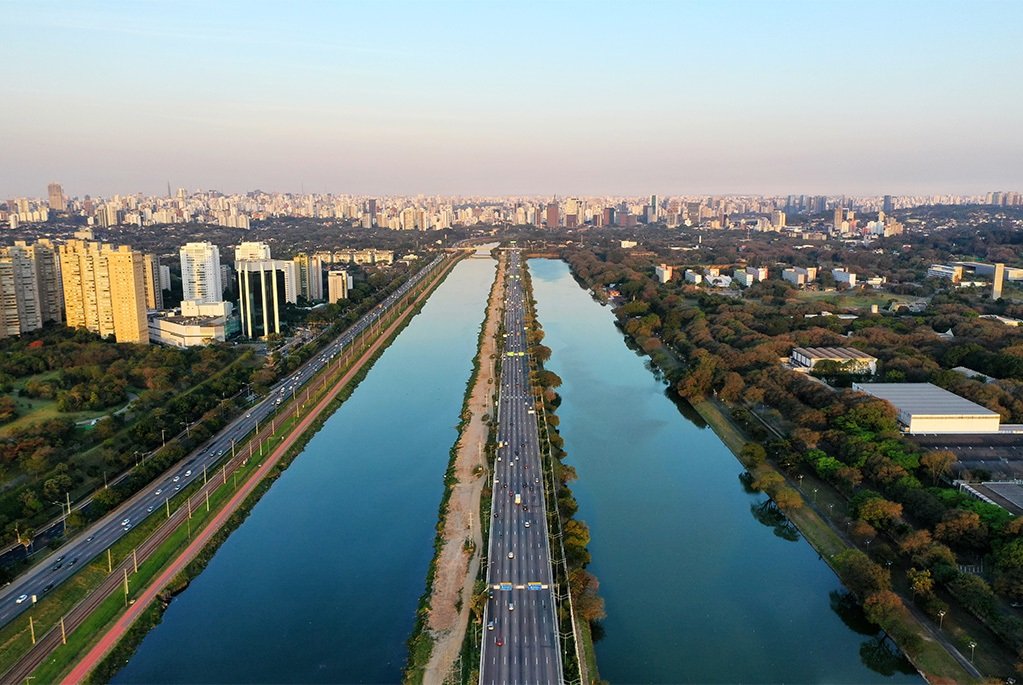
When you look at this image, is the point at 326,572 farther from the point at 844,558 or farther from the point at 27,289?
the point at 27,289

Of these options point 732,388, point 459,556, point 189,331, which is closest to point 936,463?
point 732,388

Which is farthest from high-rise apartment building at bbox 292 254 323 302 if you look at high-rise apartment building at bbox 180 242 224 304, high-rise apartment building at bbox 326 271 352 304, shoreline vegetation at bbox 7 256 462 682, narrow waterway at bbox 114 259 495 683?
shoreline vegetation at bbox 7 256 462 682

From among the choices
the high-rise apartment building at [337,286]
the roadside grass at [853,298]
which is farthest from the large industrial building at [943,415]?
the high-rise apartment building at [337,286]

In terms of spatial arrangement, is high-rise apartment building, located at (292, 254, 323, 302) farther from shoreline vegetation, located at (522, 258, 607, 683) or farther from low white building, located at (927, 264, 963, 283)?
low white building, located at (927, 264, 963, 283)

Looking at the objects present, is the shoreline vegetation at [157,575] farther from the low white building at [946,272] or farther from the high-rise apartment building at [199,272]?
the low white building at [946,272]

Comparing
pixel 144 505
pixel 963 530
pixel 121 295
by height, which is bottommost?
pixel 144 505
